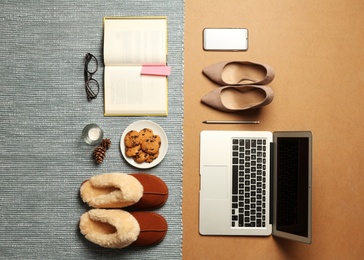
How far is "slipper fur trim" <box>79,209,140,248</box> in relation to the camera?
1324 mm

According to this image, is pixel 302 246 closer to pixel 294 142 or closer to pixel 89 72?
pixel 294 142

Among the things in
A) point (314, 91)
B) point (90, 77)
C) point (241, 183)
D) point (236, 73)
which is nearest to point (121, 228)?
point (241, 183)

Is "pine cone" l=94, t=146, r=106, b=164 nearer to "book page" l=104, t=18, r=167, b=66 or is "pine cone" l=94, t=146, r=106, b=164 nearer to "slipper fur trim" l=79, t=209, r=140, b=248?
"slipper fur trim" l=79, t=209, r=140, b=248

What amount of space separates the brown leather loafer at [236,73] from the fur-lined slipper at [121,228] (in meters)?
0.54

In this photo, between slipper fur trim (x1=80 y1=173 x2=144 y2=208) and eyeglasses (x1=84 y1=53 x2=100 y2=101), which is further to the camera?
eyeglasses (x1=84 y1=53 x2=100 y2=101)

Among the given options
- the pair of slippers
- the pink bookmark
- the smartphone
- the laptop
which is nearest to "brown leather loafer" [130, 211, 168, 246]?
the pair of slippers

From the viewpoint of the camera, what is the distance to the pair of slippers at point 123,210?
4.37ft

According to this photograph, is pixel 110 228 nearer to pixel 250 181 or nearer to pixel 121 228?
pixel 121 228

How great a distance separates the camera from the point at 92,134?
1440mm

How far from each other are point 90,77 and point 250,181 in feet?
2.25

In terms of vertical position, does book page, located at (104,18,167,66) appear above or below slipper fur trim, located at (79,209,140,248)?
above

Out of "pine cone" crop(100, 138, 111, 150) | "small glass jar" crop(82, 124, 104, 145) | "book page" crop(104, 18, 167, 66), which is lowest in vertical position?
"pine cone" crop(100, 138, 111, 150)

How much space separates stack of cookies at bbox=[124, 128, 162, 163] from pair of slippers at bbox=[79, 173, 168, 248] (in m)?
0.07

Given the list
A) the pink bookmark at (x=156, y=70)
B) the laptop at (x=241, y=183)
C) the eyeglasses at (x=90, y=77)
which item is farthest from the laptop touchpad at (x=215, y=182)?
the eyeglasses at (x=90, y=77)
